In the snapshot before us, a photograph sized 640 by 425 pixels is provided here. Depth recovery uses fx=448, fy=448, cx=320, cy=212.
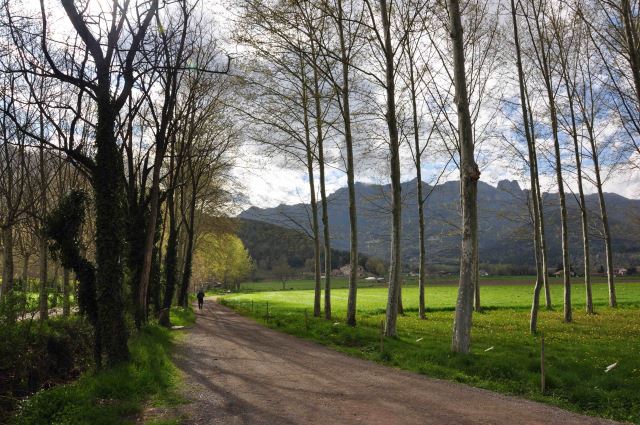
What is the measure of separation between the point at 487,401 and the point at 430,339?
295 inches

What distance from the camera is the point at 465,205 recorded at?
11852 mm

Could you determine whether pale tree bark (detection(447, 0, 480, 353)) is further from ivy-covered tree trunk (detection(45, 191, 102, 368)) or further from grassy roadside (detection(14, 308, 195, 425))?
ivy-covered tree trunk (detection(45, 191, 102, 368))

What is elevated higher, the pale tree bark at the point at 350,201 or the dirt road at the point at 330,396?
the pale tree bark at the point at 350,201

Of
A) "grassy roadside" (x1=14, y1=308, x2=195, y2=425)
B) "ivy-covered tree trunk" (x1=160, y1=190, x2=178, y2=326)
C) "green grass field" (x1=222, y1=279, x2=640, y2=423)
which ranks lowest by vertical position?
"green grass field" (x1=222, y1=279, x2=640, y2=423)

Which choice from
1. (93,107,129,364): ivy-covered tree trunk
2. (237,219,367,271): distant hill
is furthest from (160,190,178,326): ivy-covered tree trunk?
(237,219,367,271): distant hill

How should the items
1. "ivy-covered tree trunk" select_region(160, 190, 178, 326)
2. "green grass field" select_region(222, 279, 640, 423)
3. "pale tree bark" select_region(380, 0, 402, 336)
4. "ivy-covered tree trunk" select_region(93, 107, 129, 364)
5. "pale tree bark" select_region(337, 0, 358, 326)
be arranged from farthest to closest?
"ivy-covered tree trunk" select_region(160, 190, 178, 326) → "pale tree bark" select_region(337, 0, 358, 326) → "pale tree bark" select_region(380, 0, 402, 336) → "ivy-covered tree trunk" select_region(93, 107, 129, 364) → "green grass field" select_region(222, 279, 640, 423)

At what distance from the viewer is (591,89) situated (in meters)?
25.4

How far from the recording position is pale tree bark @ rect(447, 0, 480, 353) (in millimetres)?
11586

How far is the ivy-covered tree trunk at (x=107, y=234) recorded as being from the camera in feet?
37.9

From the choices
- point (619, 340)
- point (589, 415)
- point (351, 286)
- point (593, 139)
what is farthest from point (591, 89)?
point (589, 415)

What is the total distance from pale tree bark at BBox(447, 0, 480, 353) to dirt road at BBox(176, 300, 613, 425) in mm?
2012

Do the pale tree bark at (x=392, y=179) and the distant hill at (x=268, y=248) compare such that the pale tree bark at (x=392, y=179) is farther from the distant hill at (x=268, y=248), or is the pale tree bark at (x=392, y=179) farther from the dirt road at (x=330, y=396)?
the distant hill at (x=268, y=248)

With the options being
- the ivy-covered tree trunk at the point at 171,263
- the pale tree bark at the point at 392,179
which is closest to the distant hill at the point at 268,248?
the ivy-covered tree trunk at the point at 171,263

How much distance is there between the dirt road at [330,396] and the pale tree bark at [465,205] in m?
2.01
